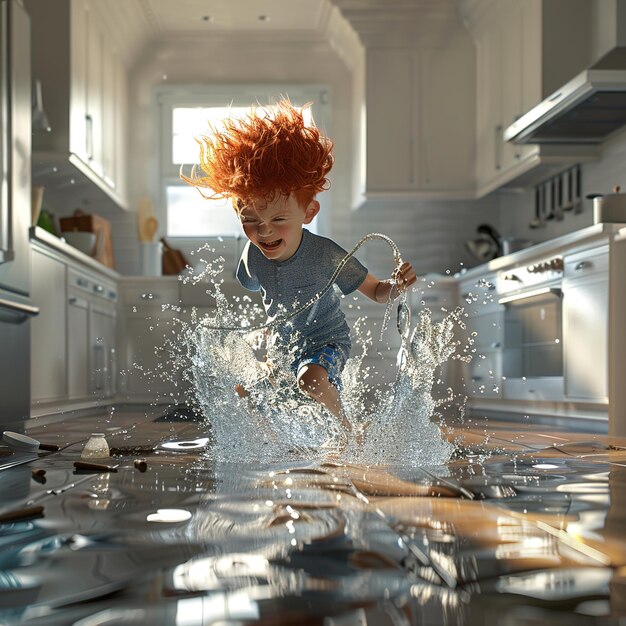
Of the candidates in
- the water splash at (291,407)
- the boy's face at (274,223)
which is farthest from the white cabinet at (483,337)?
the boy's face at (274,223)

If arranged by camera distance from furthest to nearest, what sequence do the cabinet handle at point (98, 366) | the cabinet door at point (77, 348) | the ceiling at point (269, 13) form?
the ceiling at point (269, 13) → the cabinet handle at point (98, 366) → the cabinet door at point (77, 348)

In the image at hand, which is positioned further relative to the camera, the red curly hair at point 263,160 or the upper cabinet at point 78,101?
the upper cabinet at point 78,101

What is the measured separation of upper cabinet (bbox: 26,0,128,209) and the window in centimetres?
44

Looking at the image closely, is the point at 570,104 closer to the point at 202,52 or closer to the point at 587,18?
the point at 587,18

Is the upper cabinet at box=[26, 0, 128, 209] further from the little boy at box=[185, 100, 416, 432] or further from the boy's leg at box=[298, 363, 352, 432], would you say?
the boy's leg at box=[298, 363, 352, 432]

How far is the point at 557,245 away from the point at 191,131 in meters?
3.51

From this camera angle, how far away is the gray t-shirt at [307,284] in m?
2.38

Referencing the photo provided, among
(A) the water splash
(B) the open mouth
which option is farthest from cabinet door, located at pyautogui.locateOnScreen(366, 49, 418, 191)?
(B) the open mouth

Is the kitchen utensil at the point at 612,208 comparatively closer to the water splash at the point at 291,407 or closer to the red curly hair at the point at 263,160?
the water splash at the point at 291,407

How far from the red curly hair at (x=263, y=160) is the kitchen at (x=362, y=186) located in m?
0.85

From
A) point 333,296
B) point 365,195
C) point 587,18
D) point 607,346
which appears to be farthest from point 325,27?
point 333,296

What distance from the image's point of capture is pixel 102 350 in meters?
5.20

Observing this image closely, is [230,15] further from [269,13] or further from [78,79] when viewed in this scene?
[78,79]

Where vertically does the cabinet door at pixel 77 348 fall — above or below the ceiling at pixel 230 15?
below
